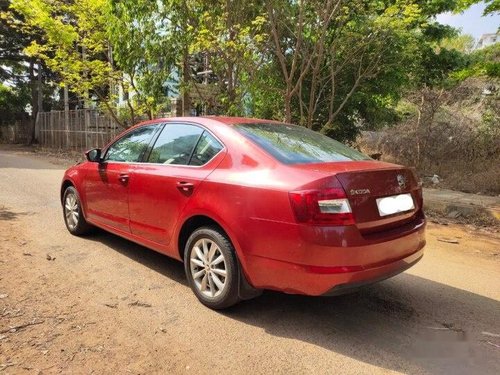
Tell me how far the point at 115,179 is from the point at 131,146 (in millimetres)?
404

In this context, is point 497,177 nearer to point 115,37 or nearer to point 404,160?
point 404,160

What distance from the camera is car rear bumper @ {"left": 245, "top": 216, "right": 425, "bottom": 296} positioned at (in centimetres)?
303

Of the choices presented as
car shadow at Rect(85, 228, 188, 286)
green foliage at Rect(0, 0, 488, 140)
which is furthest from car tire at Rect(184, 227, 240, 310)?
green foliage at Rect(0, 0, 488, 140)

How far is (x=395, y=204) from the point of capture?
3.45 meters

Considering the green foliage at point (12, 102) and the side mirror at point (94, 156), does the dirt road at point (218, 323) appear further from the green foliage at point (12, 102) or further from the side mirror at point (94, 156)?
the green foliage at point (12, 102)

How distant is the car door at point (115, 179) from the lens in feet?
15.3

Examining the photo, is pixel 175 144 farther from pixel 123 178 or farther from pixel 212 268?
pixel 212 268

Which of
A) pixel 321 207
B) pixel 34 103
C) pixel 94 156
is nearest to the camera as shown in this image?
pixel 321 207

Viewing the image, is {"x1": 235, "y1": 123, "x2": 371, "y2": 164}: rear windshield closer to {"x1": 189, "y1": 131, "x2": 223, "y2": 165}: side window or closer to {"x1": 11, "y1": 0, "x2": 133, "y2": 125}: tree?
{"x1": 189, "y1": 131, "x2": 223, "y2": 165}: side window

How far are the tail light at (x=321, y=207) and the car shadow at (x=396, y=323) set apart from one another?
3.04 feet

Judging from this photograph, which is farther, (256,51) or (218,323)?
(256,51)

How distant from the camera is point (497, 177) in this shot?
9.60 meters

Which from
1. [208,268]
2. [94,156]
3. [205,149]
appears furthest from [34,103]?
[208,268]

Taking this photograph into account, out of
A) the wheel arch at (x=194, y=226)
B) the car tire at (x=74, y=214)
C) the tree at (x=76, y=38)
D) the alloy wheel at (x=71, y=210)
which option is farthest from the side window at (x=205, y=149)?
A: the tree at (x=76, y=38)
